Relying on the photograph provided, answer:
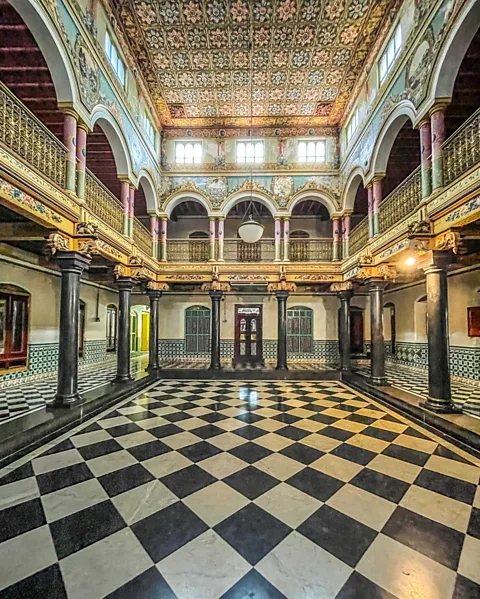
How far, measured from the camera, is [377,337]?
7.47m

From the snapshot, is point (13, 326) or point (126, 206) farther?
point (126, 206)

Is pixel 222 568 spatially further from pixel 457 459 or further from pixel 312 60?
pixel 312 60

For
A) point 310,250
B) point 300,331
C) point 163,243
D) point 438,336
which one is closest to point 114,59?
point 163,243

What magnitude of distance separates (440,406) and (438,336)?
3.82 ft

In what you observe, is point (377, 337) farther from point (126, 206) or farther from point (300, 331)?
point (126, 206)

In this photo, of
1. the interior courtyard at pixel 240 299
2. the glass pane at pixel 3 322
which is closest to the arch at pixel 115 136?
the interior courtyard at pixel 240 299

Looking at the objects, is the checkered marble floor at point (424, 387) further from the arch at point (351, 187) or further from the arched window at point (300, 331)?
the arch at point (351, 187)

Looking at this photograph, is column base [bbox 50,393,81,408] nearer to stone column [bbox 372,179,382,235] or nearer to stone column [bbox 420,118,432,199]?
stone column [bbox 420,118,432,199]

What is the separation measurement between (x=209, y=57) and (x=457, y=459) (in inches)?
388

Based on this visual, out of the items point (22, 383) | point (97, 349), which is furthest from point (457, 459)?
point (97, 349)

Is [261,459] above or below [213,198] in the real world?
below

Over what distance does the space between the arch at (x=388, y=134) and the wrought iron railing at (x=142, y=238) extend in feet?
21.4

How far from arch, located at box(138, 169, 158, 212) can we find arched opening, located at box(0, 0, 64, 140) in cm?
260

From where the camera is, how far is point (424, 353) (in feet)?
33.0
